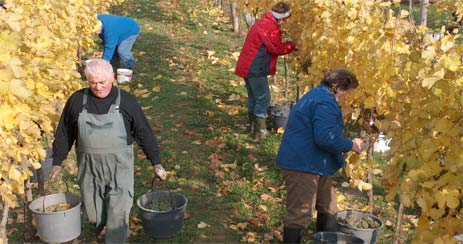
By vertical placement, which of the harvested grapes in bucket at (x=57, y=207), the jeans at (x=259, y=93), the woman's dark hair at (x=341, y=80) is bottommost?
the harvested grapes in bucket at (x=57, y=207)

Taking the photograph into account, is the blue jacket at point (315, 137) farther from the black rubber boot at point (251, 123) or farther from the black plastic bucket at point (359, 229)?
the black rubber boot at point (251, 123)

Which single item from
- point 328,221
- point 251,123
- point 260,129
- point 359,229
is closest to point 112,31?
point 251,123

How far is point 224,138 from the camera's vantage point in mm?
6828

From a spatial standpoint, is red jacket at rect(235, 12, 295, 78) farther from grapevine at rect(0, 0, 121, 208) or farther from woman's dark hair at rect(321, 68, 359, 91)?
woman's dark hair at rect(321, 68, 359, 91)

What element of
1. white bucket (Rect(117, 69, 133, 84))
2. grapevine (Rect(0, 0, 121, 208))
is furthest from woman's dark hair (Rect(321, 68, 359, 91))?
white bucket (Rect(117, 69, 133, 84))

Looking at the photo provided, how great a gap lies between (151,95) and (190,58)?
255 centimetres

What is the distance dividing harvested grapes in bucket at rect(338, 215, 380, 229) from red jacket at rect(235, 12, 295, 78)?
2482 millimetres

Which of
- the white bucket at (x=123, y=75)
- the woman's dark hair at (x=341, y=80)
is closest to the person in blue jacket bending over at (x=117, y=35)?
the white bucket at (x=123, y=75)

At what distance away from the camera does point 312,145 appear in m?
3.85

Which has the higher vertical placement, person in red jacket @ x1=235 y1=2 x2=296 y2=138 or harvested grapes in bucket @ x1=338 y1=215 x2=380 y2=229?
person in red jacket @ x1=235 y1=2 x2=296 y2=138

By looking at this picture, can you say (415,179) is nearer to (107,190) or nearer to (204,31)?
(107,190)

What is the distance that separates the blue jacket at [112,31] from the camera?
27.1ft

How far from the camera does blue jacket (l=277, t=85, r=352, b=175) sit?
12.1 ft

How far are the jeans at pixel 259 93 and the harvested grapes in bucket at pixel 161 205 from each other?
2.26 meters
